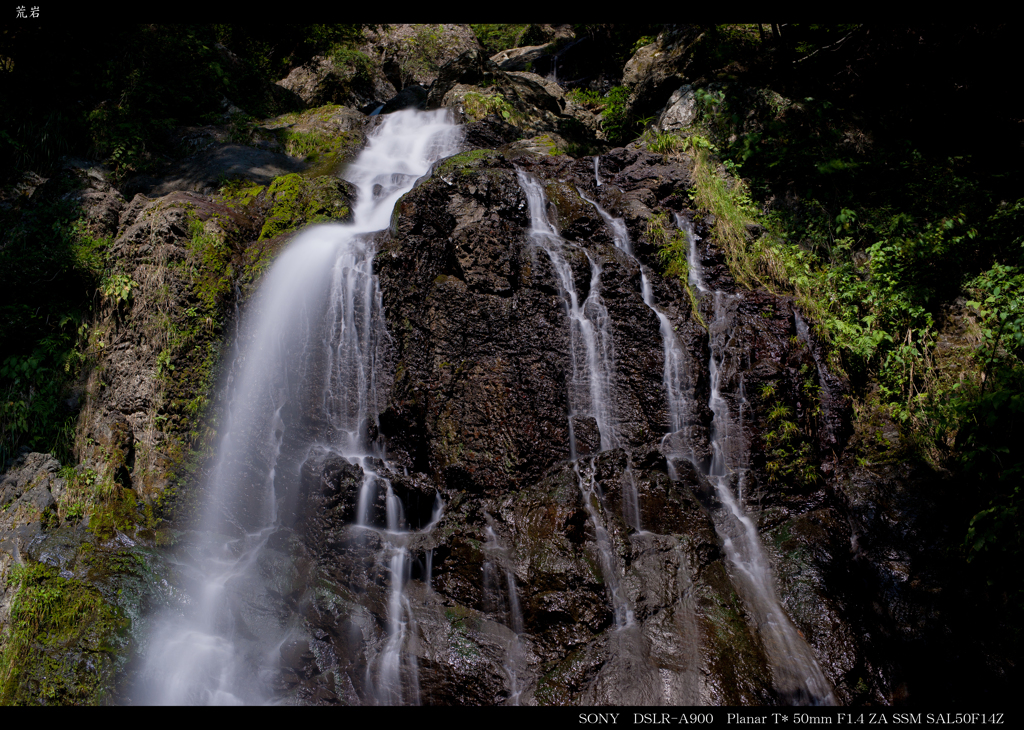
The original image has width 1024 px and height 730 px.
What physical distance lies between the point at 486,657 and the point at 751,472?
363cm

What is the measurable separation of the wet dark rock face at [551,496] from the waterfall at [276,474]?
7.2 inches

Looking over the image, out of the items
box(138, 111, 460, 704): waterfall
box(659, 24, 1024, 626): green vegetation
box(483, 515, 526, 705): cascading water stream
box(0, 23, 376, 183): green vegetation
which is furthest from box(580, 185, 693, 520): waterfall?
box(0, 23, 376, 183): green vegetation

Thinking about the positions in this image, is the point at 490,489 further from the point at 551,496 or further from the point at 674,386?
the point at 674,386

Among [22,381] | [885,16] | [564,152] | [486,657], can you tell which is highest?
[564,152]

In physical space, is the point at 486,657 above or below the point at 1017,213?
below

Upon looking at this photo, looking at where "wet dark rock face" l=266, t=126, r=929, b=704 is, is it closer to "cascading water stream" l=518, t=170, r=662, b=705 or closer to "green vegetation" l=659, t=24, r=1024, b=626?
"cascading water stream" l=518, t=170, r=662, b=705

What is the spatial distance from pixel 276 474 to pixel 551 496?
11.5 ft

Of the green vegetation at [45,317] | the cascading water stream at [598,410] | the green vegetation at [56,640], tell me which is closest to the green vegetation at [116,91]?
the green vegetation at [45,317]

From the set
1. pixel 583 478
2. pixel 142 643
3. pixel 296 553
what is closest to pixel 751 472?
pixel 583 478

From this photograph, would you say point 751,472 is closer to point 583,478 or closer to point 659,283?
point 583,478

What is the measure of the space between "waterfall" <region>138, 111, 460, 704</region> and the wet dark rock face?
0.18m

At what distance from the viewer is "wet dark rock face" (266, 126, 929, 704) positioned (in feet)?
14.8

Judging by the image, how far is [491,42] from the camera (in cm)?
2014

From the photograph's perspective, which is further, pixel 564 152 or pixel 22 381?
pixel 564 152
